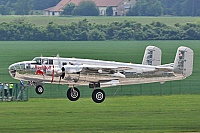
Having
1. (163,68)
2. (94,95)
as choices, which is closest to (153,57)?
(163,68)

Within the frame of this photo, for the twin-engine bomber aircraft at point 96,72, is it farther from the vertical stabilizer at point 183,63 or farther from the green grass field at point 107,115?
the green grass field at point 107,115

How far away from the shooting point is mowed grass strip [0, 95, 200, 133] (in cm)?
9238

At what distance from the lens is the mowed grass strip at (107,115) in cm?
9238

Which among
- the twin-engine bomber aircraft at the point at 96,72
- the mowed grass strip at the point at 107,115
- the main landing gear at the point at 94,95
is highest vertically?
the twin-engine bomber aircraft at the point at 96,72

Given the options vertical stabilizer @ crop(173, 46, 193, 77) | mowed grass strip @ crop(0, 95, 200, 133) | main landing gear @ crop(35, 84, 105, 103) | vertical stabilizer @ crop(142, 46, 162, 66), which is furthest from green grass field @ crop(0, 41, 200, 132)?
main landing gear @ crop(35, 84, 105, 103)

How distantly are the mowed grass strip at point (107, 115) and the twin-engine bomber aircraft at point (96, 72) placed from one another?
260 inches

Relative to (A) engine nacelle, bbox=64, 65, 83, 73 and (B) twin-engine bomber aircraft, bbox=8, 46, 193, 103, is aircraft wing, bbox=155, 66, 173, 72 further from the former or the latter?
(A) engine nacelle, bbox=64, 65, 83, 73

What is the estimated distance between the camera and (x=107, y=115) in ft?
332

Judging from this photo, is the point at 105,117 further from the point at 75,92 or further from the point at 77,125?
the point at 75,92

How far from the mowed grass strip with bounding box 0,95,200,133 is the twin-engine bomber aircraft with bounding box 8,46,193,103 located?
6.60 m

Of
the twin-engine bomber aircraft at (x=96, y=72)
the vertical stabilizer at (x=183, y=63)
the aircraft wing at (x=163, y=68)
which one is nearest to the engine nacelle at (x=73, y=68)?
the twin-engine bomber aircraft at (x=96, y=72)

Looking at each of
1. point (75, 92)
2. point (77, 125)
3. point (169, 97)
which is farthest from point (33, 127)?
point (169, 97)

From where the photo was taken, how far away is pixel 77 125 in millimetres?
94062

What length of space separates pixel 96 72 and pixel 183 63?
754cm
